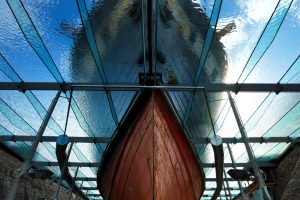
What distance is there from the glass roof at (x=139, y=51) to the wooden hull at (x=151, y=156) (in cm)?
47

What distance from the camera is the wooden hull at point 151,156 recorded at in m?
4.52

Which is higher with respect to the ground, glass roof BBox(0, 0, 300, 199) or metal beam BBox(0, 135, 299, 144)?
metal beam BBox(0, 135, 299, 144)

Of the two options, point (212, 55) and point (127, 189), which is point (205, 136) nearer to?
point (212, 55)

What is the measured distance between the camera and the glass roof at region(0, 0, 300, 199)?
539 cm

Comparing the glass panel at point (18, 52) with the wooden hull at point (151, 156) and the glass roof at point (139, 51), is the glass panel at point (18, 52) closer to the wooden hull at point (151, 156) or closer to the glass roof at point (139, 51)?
the glass roof at point (139, 51)

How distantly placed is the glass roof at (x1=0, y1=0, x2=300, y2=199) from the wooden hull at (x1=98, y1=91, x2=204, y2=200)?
469mm

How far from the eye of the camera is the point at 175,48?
6.36 meters

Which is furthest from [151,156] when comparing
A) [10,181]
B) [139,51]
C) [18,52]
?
[10,181]

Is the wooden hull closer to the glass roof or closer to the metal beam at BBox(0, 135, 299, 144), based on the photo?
the glass roof

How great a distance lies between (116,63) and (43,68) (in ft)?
5.99

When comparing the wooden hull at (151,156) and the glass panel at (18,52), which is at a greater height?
the glass panel at (18,52)

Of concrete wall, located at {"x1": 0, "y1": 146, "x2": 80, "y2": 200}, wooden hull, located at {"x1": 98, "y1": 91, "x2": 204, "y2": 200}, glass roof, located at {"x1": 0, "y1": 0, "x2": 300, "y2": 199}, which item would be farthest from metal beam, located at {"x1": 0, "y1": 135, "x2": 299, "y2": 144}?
wooden hull, located at {"x1": 98, "y1": 91, "x2": 204, "y2": 200}

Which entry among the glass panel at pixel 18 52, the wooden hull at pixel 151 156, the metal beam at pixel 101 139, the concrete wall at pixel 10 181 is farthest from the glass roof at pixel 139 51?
the concrete wall at pixel 10 181

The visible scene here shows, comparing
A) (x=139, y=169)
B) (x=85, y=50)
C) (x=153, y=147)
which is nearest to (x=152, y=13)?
(x=85, y=50)
